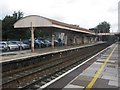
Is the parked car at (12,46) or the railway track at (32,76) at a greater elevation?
the parked car at (12,46)

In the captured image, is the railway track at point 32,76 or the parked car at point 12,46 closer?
the railway track at point 32,76

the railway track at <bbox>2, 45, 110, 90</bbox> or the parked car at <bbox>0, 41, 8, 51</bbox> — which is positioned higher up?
the parked car at <bbox>0, 41, 8, 51</bbox>

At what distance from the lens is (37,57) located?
20.9 m

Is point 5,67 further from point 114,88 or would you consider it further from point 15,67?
point 114,88

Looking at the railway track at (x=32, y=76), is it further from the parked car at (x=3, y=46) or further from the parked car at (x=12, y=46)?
the parked car at (x=12, y=46)

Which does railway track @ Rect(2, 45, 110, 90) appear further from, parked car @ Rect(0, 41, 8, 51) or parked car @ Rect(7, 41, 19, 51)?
parked car @ Rect(7, 41, 19, 51)

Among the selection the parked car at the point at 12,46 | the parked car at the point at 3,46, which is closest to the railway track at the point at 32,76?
the parked car at the point at 3,46

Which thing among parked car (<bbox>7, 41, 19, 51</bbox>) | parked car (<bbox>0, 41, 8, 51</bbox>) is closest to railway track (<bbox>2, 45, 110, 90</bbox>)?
parked car (<bbox>0, 41, 8, 51</bbox>)

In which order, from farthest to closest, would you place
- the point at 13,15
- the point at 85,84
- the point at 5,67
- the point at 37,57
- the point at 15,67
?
the point at 13,15
the point at 37,57
the point at 15,67
the point at 5,67
the point at 85,84

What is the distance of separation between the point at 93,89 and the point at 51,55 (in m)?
16.6

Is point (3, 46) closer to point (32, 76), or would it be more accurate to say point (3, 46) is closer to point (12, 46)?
point (12, 46)

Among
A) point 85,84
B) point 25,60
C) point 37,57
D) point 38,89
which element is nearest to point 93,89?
point 85,84

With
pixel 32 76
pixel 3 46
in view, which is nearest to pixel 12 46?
pixel 3 46

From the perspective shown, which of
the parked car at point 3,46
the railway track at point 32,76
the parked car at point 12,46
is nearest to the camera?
the railway track at point 32,76
